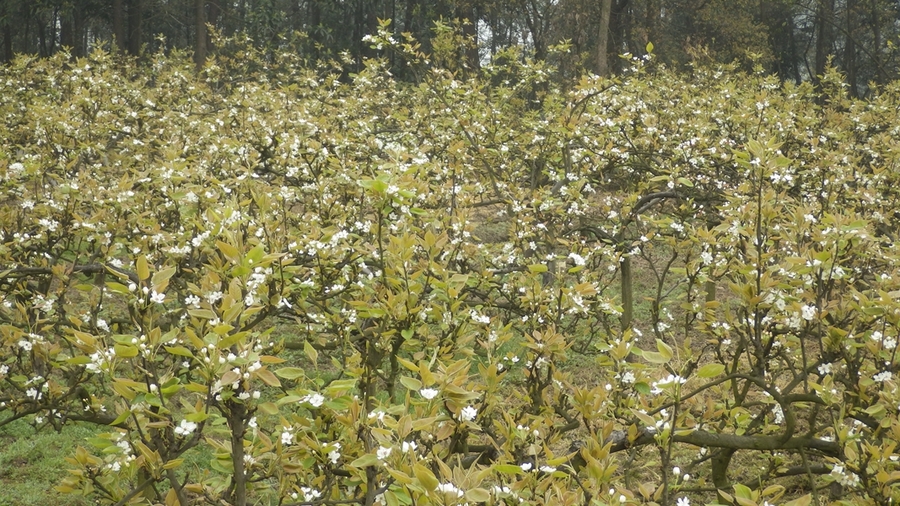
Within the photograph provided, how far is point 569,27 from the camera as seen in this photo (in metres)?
17.9

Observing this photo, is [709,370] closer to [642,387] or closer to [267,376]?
[642,387]

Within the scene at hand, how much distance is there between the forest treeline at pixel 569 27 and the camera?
16.9 metres

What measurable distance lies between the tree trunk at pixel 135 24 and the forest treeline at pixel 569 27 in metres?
0.05

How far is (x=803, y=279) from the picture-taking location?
2.95 metres

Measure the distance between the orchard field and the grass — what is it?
143 millimetres

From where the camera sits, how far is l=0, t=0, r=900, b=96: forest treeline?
16922 mm

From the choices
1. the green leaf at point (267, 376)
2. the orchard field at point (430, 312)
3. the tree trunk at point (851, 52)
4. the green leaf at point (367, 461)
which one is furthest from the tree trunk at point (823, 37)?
the green leaf at point (267, 376)

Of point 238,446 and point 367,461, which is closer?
point 367,461

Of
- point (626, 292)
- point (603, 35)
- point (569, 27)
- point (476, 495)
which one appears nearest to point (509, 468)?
point (476, 495)

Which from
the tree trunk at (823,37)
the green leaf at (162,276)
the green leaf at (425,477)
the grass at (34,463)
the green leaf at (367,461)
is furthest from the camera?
the tree trunk at (823,37)

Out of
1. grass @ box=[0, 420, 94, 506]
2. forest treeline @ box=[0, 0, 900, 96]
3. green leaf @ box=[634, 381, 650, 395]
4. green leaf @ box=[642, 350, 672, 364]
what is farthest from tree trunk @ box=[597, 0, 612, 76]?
green leaf @ box=[642, 350, 672, 364]

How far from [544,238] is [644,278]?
5.68 metres

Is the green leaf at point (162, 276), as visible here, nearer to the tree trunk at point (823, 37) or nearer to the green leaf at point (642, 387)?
the green leaf at point (642, 387)

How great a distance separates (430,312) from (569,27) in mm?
16347
